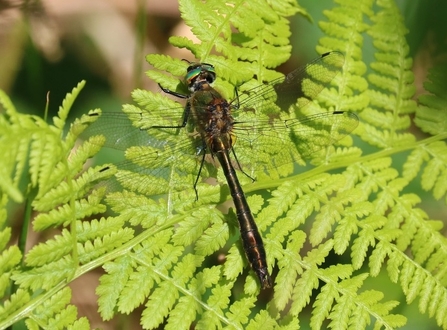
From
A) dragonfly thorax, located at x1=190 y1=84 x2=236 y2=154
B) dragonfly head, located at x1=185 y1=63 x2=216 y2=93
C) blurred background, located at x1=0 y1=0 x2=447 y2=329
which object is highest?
dragonfly head, located at x1=185 y1=63 x2=216 y2=93

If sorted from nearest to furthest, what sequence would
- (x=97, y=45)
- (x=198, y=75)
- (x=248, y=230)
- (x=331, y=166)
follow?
(x=248, y=230) < (x=198, y=75) < (x=331, y=166) < (x=97, y=45)

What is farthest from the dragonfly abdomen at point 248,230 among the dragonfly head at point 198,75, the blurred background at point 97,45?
the blurred background at point 97,45

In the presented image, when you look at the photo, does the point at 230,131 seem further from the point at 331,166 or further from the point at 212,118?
the point at 331,166

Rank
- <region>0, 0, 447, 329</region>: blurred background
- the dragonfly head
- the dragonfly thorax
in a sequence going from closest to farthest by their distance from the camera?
the dragonfly head, the dragonfly thorax, <region>0, 0, 447, 329</region>: blurred background

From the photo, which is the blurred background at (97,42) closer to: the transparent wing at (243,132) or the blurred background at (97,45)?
the blurred background at (97,45)

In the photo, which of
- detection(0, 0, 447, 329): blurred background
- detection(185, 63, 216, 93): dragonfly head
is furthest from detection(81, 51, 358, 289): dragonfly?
detection(0, 0, 447, 329): blurred background

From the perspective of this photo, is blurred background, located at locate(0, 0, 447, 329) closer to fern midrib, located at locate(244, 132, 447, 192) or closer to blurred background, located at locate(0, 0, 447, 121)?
blurred background, located at locate(0, 0, 447, 121)

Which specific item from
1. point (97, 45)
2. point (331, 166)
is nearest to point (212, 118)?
point (331, 166)
